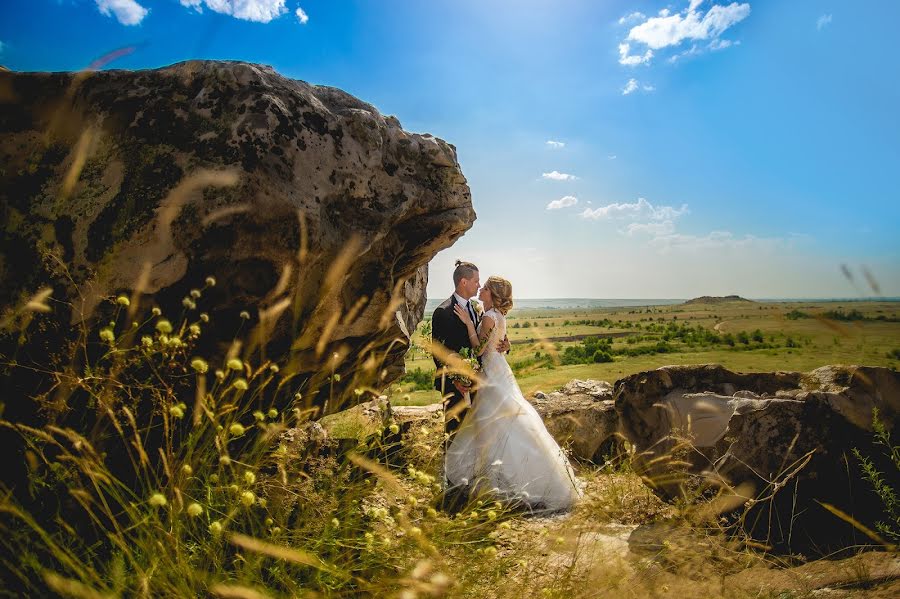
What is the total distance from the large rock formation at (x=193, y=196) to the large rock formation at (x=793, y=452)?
327cm

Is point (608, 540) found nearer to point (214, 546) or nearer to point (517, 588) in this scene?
point (517, 588)

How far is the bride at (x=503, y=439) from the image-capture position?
5.88 m

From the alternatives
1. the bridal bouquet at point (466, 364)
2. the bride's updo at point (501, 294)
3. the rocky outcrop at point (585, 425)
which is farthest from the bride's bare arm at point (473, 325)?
the rocky outcrop at point (585, 425)

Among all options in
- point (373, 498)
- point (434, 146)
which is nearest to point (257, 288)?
point (434, 146)

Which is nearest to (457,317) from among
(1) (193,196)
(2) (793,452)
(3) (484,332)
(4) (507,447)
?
(3) (484,332)

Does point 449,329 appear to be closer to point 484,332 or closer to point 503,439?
point 484,332

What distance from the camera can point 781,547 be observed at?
4.08 metres

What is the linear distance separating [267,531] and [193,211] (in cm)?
234

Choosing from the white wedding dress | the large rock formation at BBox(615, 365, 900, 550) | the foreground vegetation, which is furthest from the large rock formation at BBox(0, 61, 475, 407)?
the large rock formation at BBox(615, 365, 900, 550)

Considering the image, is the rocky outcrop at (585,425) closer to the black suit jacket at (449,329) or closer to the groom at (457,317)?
the groom at (457,317)

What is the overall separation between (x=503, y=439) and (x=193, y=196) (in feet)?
15.2

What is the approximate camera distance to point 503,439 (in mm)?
6227

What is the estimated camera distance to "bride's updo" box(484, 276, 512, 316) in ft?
22.6

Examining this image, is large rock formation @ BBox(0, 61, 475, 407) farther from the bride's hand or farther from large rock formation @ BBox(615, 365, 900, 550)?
large rock formation @ BBox(615, 365, 900, 550)
